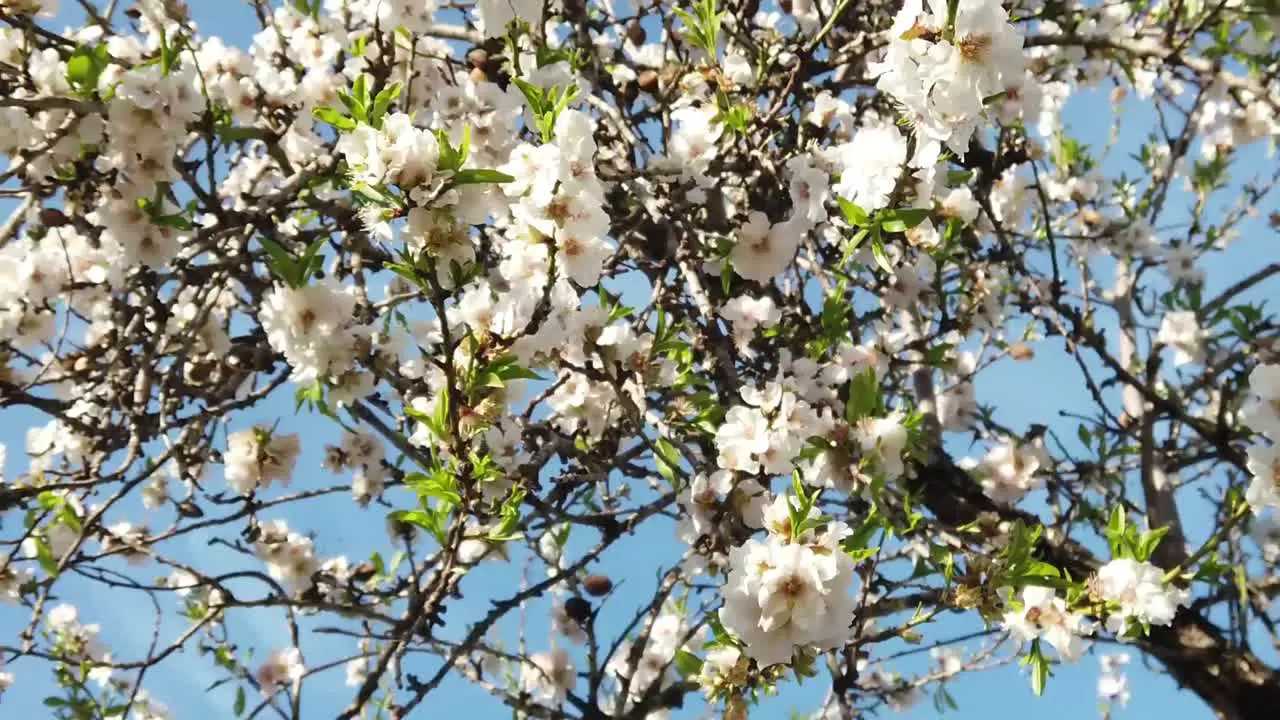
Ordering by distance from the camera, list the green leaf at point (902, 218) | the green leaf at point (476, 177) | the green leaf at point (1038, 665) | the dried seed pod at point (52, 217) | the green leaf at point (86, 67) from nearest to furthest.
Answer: the green leaf at point (476, 177) → the green leaf at point (902, 218) → the green leaf at point (1038, 665) → the green leaf at point (86, 67) → the dried seed pod at point (52, 217)

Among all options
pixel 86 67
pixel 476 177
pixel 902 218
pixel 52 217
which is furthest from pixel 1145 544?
pixel 52 217

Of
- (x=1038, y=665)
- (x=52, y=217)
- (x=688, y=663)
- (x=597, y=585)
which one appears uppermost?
(x=52, y=217)

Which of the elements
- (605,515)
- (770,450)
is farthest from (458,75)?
(770,450)

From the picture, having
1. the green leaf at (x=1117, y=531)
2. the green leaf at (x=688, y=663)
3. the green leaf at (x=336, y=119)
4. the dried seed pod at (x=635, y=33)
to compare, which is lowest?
the green leaf at (x=688, y=663)

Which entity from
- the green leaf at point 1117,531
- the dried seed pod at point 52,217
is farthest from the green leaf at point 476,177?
the dried seed pod at point 52,217

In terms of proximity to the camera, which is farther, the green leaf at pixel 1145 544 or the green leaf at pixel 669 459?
the green leaf at pixel 669 459

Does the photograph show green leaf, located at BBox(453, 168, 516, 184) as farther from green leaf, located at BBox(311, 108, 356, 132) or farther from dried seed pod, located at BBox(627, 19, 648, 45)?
dried seed pod, located at BBox(627, 19, 648, 45)

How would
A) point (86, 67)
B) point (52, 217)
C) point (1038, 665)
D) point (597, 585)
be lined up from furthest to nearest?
point (597, 585) → point (52, 217) → point (86, 67) → point (1038, 665)

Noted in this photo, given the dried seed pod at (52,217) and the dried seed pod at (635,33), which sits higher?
the dried seed pod at (635,33)

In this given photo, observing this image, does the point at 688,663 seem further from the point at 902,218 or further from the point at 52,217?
the point at 52,217

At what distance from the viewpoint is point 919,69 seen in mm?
1554

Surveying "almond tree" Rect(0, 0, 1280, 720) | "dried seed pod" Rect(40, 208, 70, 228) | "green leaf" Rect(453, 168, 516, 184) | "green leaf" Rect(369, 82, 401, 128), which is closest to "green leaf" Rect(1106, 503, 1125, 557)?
"almond tree" Rect(0, 0, 1280, 720)

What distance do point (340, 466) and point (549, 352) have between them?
1.38 metres

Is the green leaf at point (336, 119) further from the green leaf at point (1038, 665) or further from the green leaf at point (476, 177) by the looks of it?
the green leaf at point (1038, 665)
